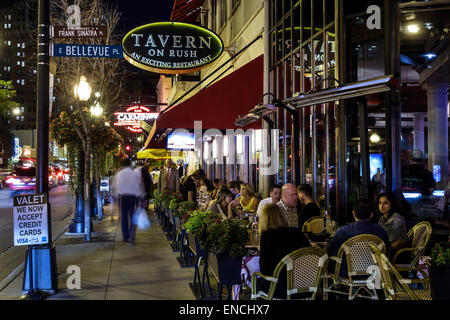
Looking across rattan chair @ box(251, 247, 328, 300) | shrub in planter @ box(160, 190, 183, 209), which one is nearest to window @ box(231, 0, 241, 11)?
shrub in planter @ box(160, 190, 183, 209)

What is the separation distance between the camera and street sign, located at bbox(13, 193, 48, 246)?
22.1 feet

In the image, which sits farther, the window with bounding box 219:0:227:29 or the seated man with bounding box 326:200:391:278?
the window with bounding box 219:0:227:29

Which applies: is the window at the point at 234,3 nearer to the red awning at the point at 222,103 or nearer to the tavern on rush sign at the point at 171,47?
the red awning at the point at 222,103

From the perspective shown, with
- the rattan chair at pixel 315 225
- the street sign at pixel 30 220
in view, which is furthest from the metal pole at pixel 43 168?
the rattan chair at pixel 315 225

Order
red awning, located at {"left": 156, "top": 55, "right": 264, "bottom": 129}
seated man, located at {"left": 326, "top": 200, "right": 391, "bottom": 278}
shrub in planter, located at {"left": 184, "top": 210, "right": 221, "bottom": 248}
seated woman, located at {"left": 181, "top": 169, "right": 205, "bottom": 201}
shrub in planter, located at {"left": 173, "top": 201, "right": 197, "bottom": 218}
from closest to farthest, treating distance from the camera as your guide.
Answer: seated man, located at {"left": 326, "top": 200, "right": 391, "bottom": 278}
shrub in planter, located at {"left": 184, "top": 210, "right": 221, "bottom": 248}
shrub in planter, located at {"left": 173, "top": 201, "right": 197, "bottom": 218}
red awning, located at {"left": 156, "top": 55, "right": 264, "bottom": 129}
seated woman, located at {"left": 181, "top": 169, "right": 205, "bottom": 201}

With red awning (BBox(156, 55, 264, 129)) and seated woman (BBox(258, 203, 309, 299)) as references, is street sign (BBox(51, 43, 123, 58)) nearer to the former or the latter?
red awning (BBox(156, 55, 264, 129))

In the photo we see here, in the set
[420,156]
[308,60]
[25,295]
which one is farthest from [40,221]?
[308,60]

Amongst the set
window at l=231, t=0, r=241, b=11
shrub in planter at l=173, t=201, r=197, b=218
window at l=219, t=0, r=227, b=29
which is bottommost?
shrub in planter at l=173, t=201, r=197, b=218

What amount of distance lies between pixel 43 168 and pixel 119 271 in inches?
91.4

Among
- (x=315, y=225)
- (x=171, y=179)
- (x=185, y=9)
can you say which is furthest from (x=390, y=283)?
(x=185, y=9)

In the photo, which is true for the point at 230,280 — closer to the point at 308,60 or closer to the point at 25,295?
the point at 25,295

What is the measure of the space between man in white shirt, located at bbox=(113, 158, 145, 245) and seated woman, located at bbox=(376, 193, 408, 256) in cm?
667

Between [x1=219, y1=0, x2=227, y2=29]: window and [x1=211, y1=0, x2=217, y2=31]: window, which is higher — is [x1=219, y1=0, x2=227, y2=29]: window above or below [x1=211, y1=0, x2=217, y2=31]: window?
below
